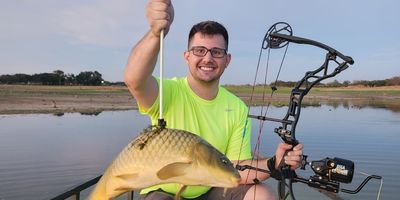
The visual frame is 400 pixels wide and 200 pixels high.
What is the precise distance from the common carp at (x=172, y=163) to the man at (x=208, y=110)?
843 mm

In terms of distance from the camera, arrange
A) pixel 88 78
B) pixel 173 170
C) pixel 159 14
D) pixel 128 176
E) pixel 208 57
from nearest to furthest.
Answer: pixel 173 170, pixel 128 176, pixel 159 14, pixel 208 57, pixel 88 78

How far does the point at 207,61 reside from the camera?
11.4 feet

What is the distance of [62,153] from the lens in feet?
44.2

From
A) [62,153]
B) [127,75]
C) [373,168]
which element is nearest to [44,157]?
[62,153]

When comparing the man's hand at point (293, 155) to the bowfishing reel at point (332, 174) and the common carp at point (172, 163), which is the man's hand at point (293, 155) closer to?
the bowfishing reel at point (332, 174)

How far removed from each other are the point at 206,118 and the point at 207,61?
21.2 inches

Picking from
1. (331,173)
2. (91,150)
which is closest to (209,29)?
(331,173)

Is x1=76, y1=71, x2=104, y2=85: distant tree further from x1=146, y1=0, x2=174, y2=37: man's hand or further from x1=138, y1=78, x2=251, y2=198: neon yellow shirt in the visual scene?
x1=146, y1=0, x2=174, y2=37: man's hand

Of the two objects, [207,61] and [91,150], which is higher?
[207,61]

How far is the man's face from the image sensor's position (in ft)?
11.4

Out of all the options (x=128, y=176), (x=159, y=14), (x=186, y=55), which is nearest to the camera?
(x=128, y=176)

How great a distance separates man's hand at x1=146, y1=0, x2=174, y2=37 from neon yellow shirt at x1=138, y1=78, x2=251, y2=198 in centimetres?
110

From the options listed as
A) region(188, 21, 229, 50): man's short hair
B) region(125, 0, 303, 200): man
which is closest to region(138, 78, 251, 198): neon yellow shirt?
region(125, 0, 303, 200): man

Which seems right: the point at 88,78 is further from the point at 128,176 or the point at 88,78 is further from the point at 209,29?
the point at 128,176
